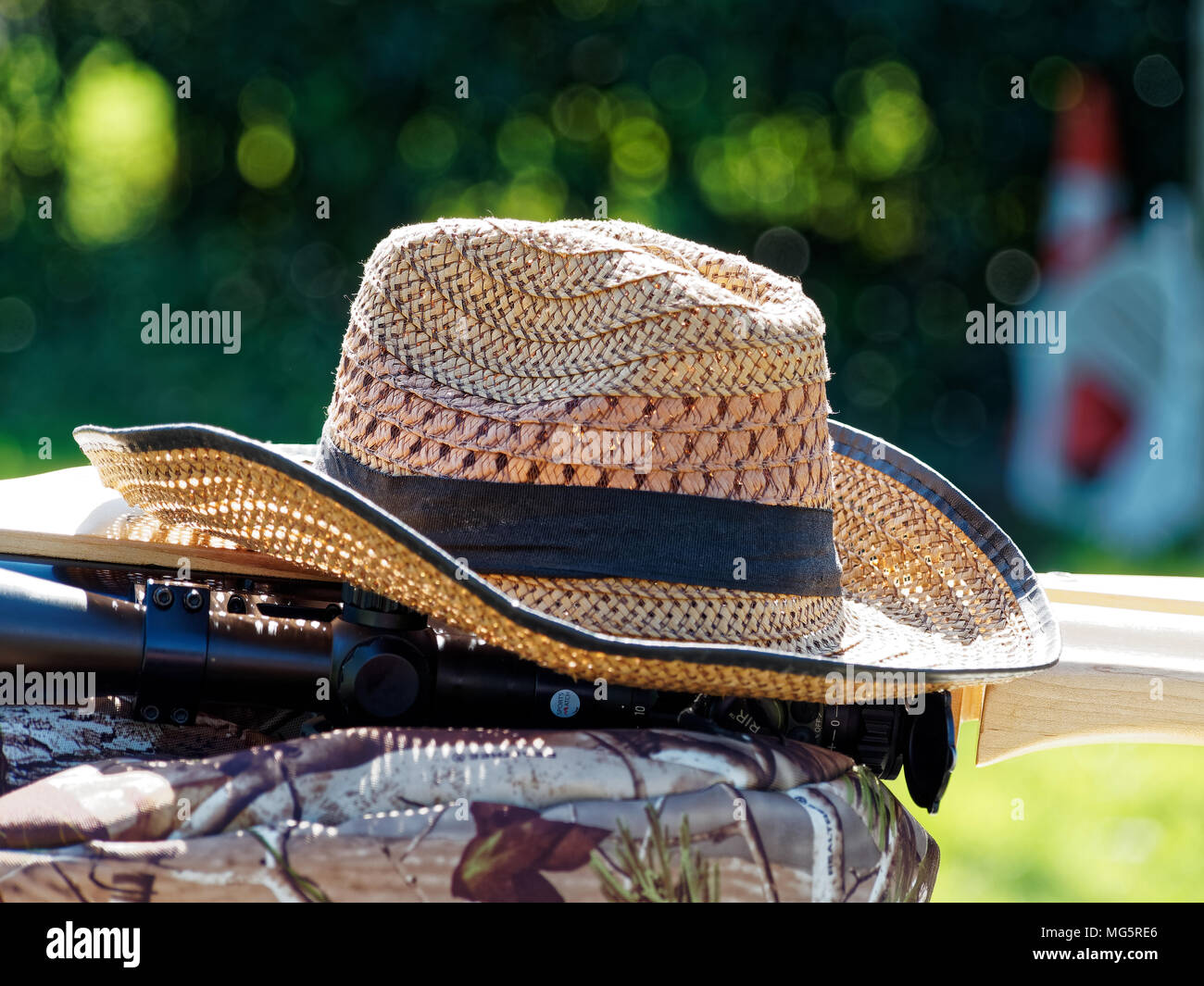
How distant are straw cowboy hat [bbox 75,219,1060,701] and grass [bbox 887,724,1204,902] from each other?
2.90ft

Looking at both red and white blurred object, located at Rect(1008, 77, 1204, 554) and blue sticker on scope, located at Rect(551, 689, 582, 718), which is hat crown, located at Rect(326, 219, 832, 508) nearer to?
blue sticker on scope, located at Rect(551, 689, 582, 718)

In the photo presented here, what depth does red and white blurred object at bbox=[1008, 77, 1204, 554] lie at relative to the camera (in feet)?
12.0

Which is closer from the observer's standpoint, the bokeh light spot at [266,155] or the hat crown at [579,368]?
the hat crown at [579,368]

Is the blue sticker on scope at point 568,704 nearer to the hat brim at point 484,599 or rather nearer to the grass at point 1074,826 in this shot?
the hat brim at point 484,599

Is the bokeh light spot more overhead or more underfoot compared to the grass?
more overhead

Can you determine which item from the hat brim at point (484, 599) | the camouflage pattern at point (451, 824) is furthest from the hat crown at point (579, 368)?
the camouflage pattern at point (451, 824)

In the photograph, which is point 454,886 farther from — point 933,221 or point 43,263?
point 43,263

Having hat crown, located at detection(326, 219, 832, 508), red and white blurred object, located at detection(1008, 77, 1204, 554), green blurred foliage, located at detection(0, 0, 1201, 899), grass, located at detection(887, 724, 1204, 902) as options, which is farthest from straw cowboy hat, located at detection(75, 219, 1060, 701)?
red and white blurred object, located at detection(1008, 77, 1204, 554)

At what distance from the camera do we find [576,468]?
1047 millimetres

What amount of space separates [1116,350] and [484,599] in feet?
10.8

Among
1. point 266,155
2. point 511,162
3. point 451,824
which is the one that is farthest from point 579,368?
point 266,155

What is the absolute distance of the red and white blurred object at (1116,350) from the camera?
367 cm

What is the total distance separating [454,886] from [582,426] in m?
0.39
